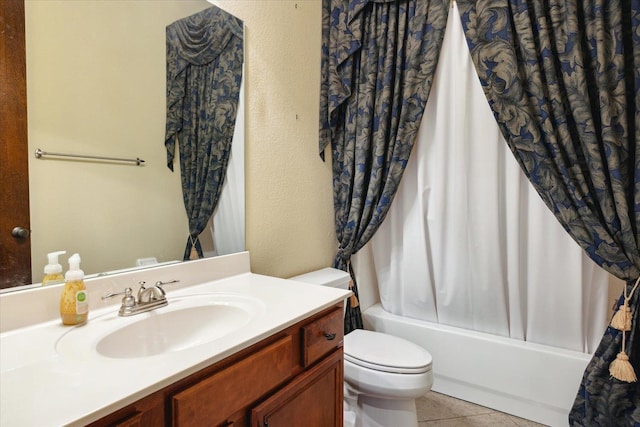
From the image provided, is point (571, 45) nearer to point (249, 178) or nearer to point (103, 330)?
point (249, 178)

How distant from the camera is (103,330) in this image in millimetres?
876

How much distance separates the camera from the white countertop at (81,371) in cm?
54

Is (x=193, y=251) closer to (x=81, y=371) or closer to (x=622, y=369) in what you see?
(x=81, y=371)

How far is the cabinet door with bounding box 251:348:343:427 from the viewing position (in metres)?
0.89

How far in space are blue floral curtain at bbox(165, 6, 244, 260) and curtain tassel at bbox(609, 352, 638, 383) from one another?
5.82ft

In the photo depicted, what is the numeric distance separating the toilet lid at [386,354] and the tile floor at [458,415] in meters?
0.51

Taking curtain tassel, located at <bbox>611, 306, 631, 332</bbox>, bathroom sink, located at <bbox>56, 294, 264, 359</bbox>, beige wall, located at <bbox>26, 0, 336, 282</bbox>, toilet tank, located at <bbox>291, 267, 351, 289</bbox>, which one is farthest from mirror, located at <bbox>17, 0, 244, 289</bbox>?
curtain tassel, located at <bbox>611, 306, 631, 332</bbox>

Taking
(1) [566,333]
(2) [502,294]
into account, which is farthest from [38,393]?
(1) [566,333]

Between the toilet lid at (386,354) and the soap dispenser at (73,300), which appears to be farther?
the toilet lid at (386,354)

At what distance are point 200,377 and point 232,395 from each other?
0.11 meters

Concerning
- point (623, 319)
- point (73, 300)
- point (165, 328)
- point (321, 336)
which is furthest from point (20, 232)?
point (623, 319)

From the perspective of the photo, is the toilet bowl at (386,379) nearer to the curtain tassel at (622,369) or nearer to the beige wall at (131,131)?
the beige wall at (131,131)

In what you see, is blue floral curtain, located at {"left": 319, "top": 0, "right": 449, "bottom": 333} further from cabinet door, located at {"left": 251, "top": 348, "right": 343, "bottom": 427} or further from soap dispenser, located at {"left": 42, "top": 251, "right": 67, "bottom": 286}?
soap dispenser, located at {"left": 42, "top": 251, "right": 67, "bottom": 286}

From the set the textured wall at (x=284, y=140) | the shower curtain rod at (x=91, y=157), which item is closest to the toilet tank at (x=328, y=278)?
the textured wall at (x=284, y=140)
